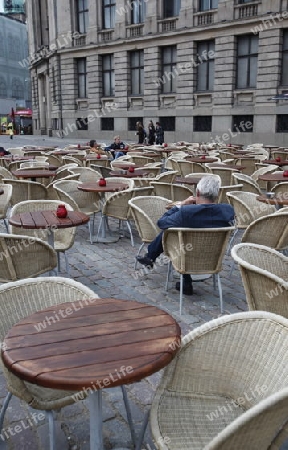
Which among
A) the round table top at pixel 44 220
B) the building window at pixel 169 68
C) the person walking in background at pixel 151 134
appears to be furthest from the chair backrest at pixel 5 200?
the building window at pixel 169 68

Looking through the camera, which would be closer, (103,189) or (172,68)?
(103,189)

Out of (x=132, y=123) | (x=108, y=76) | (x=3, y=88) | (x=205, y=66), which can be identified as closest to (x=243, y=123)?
(x=205, y=66)

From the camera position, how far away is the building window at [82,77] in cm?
3272

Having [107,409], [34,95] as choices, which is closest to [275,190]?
[107,409]

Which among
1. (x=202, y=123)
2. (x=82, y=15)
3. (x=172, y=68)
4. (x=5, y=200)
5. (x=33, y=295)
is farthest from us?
(x=82, y=15)

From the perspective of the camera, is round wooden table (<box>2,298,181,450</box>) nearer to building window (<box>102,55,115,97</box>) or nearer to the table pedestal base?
the table pedestal base

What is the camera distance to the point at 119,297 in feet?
15.1

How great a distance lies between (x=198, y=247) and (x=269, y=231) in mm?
1030

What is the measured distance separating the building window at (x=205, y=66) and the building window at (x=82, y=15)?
10.4 meters

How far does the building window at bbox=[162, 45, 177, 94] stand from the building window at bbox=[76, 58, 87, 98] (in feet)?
24.0

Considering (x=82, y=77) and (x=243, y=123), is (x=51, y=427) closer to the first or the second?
(x=243, y=123)

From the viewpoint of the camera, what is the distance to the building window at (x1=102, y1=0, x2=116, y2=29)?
99.3 feet

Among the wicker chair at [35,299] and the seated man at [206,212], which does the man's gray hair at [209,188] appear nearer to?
the seated man at [206,212]

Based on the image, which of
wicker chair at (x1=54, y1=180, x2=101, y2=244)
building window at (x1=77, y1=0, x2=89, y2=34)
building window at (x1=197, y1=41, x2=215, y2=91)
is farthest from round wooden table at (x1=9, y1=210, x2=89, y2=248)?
building window at (x1=77, y1=0, x2=89, y2=34)
